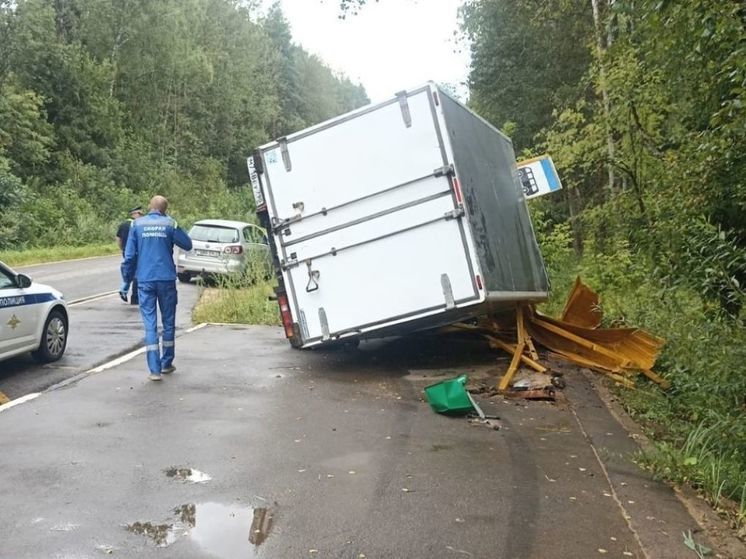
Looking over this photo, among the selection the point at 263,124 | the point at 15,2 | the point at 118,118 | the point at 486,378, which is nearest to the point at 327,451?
the point at 486,378

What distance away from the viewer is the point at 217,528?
418 centimetres

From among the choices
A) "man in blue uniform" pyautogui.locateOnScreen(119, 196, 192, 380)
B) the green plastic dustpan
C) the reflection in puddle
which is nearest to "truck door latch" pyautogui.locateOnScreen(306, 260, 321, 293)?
"man in blue uniform" pyautogui.locateOnScreen(119, 196, 192, 380)

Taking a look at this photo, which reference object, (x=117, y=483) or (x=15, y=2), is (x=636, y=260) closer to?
(x=117, y=483)

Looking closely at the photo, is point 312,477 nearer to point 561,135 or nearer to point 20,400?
point 20,400

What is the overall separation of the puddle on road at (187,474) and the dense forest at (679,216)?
3.17m

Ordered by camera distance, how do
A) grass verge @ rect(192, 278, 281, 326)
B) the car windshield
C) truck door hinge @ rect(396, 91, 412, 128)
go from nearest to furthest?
truck door hinge @ rect(396, 91, 412, 128) → grass verge @ rect(192, 278, 281, 326) → the car windshield

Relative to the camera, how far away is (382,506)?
15.0 feet

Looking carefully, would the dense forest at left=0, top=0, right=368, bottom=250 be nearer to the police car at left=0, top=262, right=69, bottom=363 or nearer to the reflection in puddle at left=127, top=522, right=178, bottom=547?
the police car at left=0, top=262, right=69, bottom=363

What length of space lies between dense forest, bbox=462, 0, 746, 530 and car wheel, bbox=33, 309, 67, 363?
651cm

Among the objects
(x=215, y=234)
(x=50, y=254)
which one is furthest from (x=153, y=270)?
(x=50, y=254)

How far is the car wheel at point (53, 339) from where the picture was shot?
870 cm

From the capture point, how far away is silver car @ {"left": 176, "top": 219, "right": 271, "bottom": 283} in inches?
715

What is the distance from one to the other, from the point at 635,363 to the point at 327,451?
4365 millimetres

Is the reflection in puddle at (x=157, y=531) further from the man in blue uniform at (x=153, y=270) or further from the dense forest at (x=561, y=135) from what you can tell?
the man in blue uniform at (x=153, y=270)
